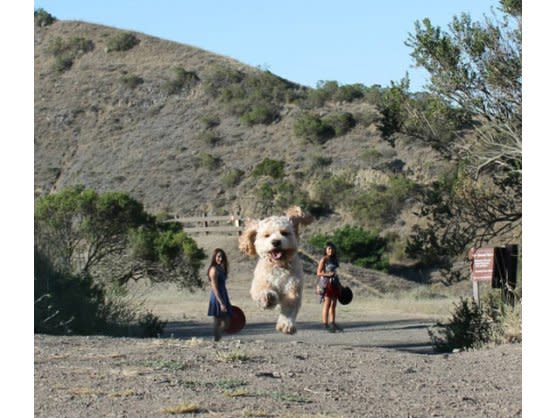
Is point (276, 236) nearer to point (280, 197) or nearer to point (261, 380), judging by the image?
point (261, 380)

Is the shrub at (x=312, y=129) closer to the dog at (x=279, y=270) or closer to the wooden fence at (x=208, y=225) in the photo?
the wooden fence at (x=208, y=225)

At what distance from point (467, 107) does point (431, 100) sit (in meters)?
0.59

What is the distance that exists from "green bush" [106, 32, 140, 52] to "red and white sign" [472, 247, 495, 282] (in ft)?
199

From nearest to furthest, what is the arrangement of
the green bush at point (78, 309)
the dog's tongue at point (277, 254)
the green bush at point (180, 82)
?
the dog's tongue at point (277, 254), the green bush at point (78, 309), the green bush at point (180, 82)

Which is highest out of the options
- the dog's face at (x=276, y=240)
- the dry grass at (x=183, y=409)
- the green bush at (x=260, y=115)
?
the green bush at (x=260, y=115)

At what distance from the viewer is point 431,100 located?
1764 centimetres

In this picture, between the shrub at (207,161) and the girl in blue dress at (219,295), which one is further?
the shrub at (207,161)

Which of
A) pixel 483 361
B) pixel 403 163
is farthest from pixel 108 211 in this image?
pixel 403 163

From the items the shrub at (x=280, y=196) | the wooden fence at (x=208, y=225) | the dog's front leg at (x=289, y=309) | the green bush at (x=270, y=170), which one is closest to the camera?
the dog's front leg at (x=289, y=309)

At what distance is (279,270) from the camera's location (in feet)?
40.5

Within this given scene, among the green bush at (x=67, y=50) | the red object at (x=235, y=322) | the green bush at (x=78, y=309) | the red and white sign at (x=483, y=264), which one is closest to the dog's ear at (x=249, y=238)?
the red object at (x=235, y=322)

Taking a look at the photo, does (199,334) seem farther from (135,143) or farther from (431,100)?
(135,143)

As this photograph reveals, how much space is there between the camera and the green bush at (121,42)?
242 ft

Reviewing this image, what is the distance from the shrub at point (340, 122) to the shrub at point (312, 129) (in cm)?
45
